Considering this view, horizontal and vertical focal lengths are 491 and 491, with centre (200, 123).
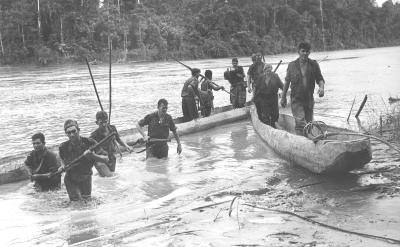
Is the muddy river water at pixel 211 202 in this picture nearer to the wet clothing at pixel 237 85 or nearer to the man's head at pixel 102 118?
the man's head at pixel 102 118

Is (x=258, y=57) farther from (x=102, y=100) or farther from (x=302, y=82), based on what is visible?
(x=102, y=100)

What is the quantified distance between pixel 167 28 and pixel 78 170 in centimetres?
4533

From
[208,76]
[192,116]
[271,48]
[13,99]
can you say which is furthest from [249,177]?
[271,48]

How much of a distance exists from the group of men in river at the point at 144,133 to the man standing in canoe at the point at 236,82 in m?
1.68

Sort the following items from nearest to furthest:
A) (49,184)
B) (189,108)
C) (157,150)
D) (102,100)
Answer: (49,184)
(157,150)
(189,108)
(102,100)

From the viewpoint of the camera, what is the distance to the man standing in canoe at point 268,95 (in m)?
8.73

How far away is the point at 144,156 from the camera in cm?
878

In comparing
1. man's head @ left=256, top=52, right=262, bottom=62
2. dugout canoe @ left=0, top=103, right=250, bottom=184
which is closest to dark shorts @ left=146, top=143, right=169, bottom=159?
dugout canoe @ left=0, top=103, right=250, bottom=184

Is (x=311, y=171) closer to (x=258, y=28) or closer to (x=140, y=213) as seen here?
(x=140, y=213)

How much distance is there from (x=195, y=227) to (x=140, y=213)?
102 centimetres

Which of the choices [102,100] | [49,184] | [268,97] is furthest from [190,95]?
[102,100]

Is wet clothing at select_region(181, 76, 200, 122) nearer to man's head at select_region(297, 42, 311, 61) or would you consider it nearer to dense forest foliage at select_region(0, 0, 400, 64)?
man's head at select_region(297, 42, 311, 61)

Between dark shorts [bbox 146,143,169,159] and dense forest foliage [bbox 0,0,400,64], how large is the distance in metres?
24.5

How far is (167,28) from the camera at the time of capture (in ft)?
164
